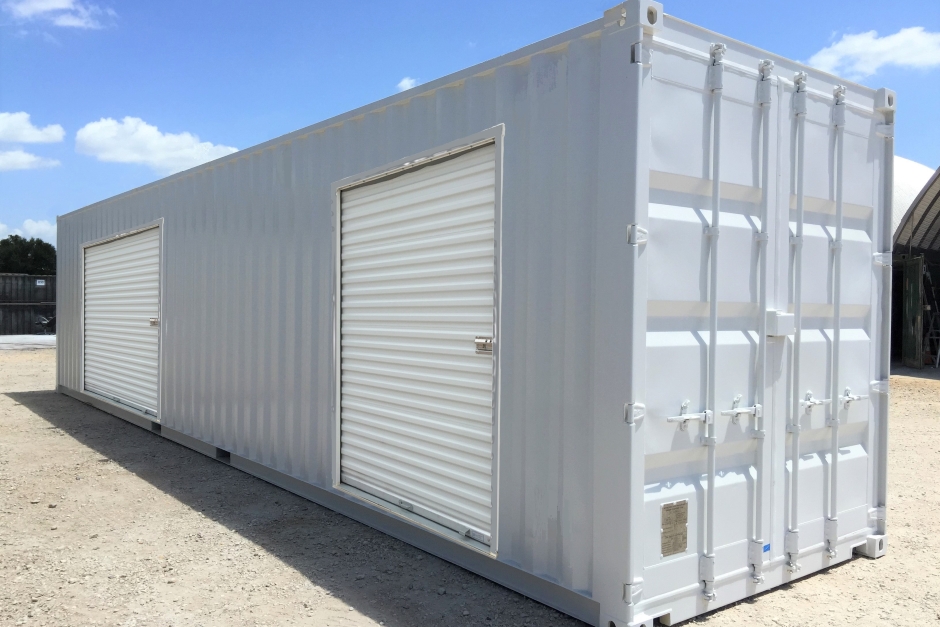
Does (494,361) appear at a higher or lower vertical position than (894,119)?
lower

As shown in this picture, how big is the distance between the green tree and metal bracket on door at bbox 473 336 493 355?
51823 millimetres

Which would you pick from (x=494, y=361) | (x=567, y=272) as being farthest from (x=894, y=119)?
(x=494, y=361)

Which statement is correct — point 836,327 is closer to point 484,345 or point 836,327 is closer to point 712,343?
point 712,343

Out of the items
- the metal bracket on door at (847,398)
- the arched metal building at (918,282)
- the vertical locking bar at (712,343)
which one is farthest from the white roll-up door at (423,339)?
the arched metal building at (918,282)

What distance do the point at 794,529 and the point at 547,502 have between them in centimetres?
152

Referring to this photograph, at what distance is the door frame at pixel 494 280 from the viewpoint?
13.8ft

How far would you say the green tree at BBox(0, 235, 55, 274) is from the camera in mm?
48250

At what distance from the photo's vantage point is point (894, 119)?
15.9 feet

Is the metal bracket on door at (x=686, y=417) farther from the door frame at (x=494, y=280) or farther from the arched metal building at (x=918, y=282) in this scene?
the arched metal building at (x=918, y=282)

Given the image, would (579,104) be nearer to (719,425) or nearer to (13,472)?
Result: (719,425)

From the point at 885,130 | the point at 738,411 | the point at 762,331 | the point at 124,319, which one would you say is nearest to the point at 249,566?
the point at 738,411

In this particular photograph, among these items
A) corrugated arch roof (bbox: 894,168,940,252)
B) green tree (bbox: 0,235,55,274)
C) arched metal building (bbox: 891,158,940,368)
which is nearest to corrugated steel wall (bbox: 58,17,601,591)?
corrugated arch roof (bbox: 894,168,940,252)

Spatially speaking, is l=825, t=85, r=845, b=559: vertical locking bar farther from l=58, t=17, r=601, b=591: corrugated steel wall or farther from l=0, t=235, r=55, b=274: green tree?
l=0, t=235, r=55, b=274: green tree

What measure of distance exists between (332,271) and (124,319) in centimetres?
596
